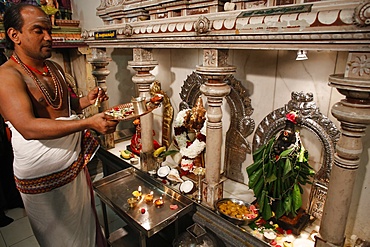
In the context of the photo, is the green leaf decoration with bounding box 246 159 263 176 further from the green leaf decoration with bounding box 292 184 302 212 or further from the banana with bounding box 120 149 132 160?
the banana with bounding box 120 149 132 160

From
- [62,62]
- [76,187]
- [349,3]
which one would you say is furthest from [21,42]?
[62,62]

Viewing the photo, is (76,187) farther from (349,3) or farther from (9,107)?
(349,3)

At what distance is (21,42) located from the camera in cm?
163

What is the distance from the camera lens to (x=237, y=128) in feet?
9.13

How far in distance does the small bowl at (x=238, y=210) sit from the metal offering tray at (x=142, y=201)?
297mm

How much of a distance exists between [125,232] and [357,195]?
2.39 metres

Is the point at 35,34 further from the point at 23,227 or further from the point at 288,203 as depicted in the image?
the point at 23,227

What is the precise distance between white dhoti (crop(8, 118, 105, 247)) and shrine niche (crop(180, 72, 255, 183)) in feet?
4.96

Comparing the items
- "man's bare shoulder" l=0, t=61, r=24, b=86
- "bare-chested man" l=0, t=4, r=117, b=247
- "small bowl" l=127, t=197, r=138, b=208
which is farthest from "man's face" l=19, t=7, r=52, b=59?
"small bowl" l=127, t=197, r=138, b=208

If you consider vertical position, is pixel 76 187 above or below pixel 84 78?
below

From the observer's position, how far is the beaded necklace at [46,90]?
1.70m

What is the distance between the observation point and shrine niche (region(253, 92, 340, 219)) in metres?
2.08

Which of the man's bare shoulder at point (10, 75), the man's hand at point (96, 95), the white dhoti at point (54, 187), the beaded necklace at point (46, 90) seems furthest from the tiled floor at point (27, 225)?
the man's bare shoulder at point (10, 75)

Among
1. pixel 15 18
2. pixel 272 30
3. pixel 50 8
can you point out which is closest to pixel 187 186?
pixel 272 30
